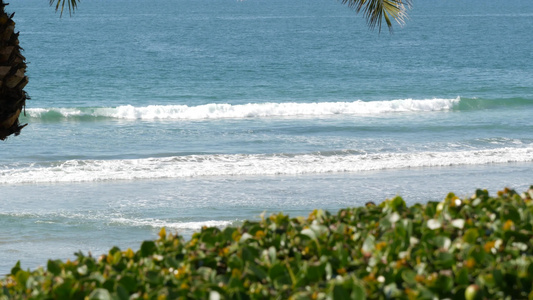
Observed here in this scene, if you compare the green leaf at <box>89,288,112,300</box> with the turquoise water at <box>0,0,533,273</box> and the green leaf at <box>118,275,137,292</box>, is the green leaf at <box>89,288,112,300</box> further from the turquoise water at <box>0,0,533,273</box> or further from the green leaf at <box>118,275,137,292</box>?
the turquoise water at <box>0,0,533,273</box>

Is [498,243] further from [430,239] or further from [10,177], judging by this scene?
[10,177]

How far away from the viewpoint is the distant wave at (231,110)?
24.3 metres

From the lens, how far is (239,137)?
771 inches

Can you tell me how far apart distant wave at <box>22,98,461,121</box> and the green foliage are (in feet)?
69.2

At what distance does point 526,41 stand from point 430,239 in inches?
2410

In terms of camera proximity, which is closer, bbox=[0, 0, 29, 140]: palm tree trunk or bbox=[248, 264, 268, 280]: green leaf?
bbox=[248, 264, 268, 280]: green leaf

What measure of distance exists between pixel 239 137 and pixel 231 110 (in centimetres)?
580

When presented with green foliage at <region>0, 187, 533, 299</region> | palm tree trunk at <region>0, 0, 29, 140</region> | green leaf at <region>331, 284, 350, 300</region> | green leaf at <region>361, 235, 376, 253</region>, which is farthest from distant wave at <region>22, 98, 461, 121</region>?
green leaf at <region>331, 284, 350, 300</region>

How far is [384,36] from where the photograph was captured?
200 feet

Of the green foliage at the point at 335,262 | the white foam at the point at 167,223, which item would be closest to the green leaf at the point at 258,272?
the green foliage at the point at 335,262

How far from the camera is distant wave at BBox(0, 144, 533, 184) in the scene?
1410 cm

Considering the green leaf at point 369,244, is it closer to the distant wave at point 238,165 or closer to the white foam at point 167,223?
the white foam at point 167,223

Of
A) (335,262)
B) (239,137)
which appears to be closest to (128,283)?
(335,262)

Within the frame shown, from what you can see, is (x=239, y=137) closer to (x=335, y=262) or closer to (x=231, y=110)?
(x=231, y=110)
